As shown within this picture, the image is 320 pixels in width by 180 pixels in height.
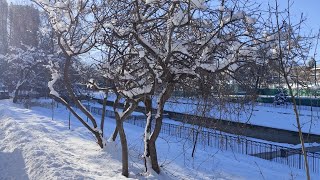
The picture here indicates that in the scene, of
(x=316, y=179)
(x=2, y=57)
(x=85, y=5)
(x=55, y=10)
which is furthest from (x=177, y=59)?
(x=2, y=57)

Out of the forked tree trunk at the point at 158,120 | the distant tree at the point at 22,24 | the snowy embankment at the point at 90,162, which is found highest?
the distant tree at the point at 22,24

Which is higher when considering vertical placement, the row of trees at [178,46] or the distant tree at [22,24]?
the distant tree at [22,24]

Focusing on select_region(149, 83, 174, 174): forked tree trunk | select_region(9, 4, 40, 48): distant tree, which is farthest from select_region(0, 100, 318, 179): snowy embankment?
select_region(9, 4, 40, 48): distant tree

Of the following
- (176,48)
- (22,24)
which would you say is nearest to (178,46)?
(176,48)

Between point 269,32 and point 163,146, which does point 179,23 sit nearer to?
point 269,32

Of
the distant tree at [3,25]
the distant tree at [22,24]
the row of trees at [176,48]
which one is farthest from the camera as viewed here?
the distant tree at [3,25]

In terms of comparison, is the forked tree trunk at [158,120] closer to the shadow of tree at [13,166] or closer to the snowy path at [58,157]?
the snowy path at [58,157]

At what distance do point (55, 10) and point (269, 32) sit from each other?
5.01 metres

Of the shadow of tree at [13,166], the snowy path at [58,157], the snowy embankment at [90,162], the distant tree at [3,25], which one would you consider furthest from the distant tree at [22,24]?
the shadow of tree at [13,166]

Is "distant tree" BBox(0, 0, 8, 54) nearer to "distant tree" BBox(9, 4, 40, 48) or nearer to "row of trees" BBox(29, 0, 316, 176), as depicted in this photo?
"distant tree" BBox(9, 4, 40, 48)

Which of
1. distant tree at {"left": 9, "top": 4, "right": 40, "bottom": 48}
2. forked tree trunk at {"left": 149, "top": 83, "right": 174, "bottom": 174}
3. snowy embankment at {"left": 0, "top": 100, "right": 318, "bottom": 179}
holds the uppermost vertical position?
distant tree at {"left": 9, "top": 4, "right": 40, "bottom": 48}

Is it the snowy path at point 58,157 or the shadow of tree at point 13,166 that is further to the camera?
the shadow of tree at point 13,166

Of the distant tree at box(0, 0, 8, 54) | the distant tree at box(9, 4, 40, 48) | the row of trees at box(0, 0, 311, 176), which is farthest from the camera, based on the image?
the distant tree at box(0, 0, 8, 54)

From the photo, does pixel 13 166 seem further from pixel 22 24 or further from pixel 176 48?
pixel 22 24
